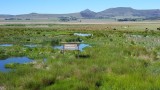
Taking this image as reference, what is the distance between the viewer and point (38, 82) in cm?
1275

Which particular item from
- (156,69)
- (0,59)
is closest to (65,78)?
(156,69)

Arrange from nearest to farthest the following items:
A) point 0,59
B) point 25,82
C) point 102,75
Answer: point 25,82, point 102,75, point 0,59

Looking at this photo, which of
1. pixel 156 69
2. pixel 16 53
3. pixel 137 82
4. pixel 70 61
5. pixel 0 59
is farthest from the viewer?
pixel 16 53

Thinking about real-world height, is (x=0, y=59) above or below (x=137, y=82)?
below

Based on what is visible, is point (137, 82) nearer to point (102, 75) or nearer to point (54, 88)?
point (102, 75)

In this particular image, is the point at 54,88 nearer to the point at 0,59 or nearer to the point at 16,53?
the point at 0,59

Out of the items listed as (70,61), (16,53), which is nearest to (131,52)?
(70,61)

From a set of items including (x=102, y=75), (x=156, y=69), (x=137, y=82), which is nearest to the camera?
(x=137, y=82)

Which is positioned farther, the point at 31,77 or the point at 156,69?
the point at 156,69

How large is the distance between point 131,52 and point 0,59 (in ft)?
34.8

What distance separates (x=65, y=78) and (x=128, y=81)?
3107 mm

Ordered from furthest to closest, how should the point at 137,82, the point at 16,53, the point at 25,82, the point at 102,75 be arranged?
the point at 16,53 → the point at 102,75 → the point at 25,82 → the point at 137,82

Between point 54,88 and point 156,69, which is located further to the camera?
point 156,69

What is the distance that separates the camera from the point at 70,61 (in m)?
19.3
